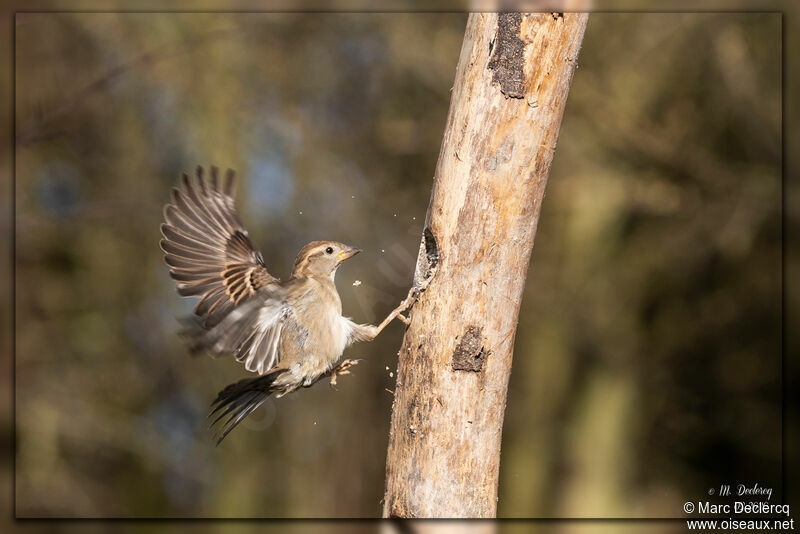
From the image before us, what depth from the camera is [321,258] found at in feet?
15.0

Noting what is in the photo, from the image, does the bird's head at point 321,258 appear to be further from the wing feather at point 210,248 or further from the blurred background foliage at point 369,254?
the blurred background foliage at point 369,254

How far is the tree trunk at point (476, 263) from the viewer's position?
329 centimetres

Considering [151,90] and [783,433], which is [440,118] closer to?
[151,90]

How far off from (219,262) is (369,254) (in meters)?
4.49

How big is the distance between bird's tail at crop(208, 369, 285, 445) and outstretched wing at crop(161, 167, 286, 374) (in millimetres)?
98

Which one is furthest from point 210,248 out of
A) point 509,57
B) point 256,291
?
point 509,57

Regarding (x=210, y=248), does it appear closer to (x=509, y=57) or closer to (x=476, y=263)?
(x=476, y=263)

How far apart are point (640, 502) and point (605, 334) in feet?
7.06

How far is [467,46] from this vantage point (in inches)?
136

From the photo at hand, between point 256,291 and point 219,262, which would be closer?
point 256,291

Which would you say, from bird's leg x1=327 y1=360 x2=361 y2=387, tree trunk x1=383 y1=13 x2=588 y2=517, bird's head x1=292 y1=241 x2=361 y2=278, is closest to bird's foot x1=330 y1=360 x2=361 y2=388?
bird's leg x1=327 y1=360 x2=361 y2=387

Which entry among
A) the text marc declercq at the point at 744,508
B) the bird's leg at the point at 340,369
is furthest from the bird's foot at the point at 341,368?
the text marc declercq at the point at 744,508

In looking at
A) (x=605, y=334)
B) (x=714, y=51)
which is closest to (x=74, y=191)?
(x=605, y=334)

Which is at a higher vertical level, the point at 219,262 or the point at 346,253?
the point at 346,253
